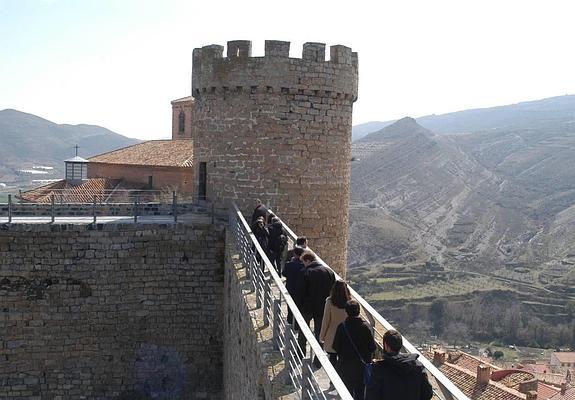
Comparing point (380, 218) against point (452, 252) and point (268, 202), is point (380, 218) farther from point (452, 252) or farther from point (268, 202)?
point (268, 202)

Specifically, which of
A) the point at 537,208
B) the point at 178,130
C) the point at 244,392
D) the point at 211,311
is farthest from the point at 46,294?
Answer: the point at 537,208

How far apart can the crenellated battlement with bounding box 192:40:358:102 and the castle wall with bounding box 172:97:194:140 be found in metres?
22.1

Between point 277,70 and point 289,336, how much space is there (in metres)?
7.64

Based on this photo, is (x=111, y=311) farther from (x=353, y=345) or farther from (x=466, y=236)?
(x=466, y=236)

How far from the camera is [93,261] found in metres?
12.0

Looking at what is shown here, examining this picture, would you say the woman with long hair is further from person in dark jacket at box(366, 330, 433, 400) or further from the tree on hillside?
the tree on hillside

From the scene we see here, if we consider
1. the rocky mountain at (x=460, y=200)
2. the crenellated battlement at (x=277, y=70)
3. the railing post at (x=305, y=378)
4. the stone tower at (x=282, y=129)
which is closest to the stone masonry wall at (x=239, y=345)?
the railing post at (x=305, y=378)

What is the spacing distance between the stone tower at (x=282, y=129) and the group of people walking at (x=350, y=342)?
461 centimetres

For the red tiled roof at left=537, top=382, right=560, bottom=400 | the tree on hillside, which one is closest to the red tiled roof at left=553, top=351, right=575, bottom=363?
the tree on hillside

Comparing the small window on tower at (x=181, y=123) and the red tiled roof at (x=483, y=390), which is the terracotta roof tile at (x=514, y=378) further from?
the small window on tower at (x=181, y=123)

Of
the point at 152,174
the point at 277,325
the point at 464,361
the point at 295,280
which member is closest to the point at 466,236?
the point at 464,361

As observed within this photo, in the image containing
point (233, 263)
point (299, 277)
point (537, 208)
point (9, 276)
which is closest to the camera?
point (299, 277)

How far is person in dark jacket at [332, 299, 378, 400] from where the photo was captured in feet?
16.9

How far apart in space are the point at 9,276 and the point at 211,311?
4.08m
